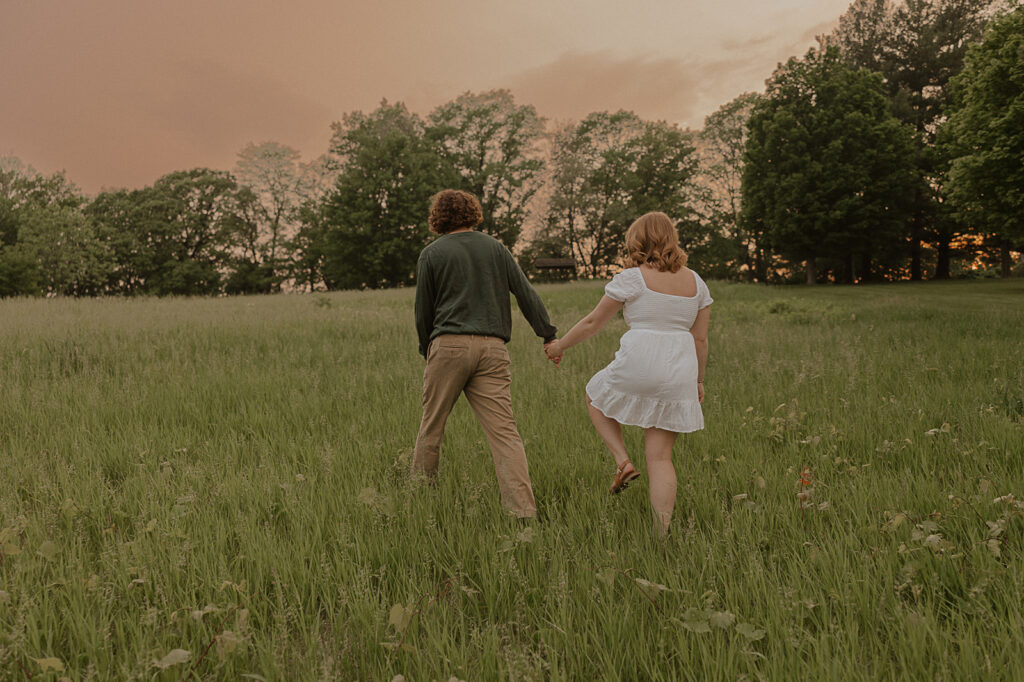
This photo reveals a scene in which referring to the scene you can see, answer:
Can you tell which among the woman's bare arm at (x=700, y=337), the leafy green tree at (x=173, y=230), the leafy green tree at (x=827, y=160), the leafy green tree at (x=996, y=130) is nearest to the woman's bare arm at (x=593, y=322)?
the woman's bare arm at (x=700, y=337)

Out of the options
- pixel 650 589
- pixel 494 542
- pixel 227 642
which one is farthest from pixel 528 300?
pixel 227 642

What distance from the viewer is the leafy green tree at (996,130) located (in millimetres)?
17562

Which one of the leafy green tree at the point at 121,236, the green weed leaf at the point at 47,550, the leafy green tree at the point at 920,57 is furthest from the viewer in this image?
the leafy green tree at the point at 121,236

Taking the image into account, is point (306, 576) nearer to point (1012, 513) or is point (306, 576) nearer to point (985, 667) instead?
point (985, 667)

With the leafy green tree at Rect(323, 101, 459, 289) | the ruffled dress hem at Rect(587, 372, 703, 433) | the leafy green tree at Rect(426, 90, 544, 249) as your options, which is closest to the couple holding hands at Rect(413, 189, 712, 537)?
the ruffled dress hem at Rect(587, 372, 703, 433)

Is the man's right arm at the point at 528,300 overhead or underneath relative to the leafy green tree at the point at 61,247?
underneath

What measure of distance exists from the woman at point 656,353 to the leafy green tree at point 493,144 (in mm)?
49375

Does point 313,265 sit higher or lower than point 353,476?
higher

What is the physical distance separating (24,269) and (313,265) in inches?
916

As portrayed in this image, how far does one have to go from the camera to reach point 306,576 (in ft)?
9.86

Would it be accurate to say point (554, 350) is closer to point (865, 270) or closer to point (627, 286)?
point (627, 286)

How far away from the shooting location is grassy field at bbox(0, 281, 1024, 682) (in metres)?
2.35

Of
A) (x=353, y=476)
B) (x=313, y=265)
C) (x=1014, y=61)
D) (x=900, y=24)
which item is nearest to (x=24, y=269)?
(x=313, y=265)

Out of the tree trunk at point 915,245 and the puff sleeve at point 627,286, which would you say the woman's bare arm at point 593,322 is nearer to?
the puff sleeve at point 627,286
